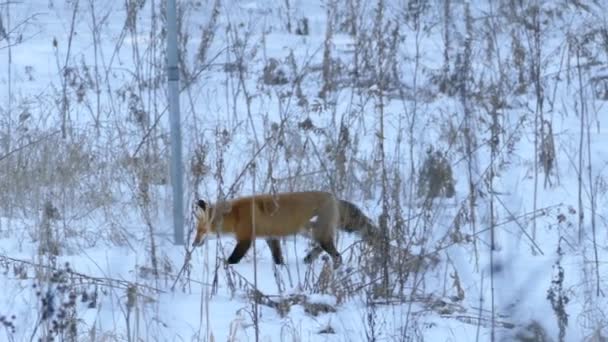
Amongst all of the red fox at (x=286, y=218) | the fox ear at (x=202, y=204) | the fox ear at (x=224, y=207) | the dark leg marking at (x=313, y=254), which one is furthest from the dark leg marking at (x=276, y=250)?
the fox ear at (x=202, y=204)

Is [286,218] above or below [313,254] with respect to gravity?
above

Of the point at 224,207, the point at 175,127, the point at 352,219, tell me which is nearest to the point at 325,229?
the point at 352,219

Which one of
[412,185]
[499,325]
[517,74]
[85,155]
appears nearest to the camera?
[499,325]

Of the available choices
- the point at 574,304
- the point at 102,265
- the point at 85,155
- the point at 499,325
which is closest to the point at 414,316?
the point at 499,325

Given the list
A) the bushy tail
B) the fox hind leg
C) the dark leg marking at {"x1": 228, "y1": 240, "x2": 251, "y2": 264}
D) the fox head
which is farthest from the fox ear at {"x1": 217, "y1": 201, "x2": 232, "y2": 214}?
the bushy tail

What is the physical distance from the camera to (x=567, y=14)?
13.8 meters

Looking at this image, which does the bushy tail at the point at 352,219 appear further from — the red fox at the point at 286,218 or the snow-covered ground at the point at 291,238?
the snow-covered ground at the point at 291,238

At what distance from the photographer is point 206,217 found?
564 centimetres

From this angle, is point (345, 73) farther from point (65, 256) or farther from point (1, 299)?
point (1, 299)

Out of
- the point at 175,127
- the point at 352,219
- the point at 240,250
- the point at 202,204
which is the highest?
the point at 175,127

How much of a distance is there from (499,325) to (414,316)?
0.30 m

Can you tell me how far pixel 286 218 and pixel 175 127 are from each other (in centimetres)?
65

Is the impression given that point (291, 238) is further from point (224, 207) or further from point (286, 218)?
point (224, 207)

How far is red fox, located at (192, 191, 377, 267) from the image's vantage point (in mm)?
5859
